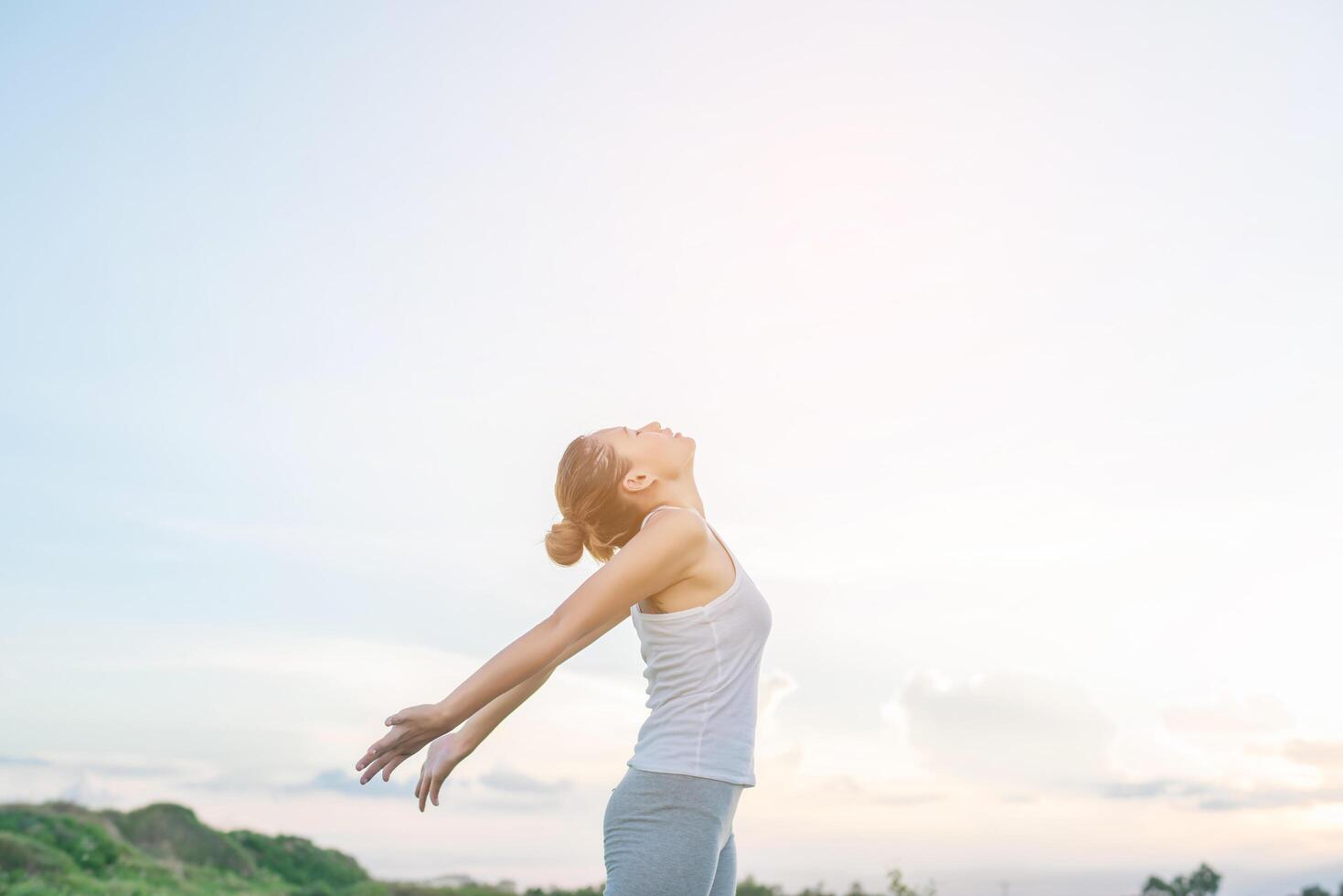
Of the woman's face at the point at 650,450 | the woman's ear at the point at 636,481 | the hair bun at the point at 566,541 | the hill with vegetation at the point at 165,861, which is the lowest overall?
the hill with vegetation at the point at 165,861

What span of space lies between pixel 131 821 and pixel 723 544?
15.3m

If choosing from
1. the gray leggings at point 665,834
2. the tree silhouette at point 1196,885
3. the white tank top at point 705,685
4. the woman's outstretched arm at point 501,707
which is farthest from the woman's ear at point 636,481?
the tree silhouette at point 1196,885

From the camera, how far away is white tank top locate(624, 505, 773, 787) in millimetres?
3359

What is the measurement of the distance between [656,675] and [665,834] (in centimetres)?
48

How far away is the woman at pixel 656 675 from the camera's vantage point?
3178 mm

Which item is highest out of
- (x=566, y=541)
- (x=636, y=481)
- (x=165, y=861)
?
(x=636, y=481)

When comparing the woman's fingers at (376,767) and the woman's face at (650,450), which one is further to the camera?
the woman's face at (650,450)

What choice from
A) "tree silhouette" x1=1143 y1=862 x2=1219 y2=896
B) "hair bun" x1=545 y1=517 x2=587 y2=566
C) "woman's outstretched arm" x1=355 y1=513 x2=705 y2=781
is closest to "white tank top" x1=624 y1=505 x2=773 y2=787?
"woman's outstretched arm" x1=355 y1=513 x2=705 y2=781

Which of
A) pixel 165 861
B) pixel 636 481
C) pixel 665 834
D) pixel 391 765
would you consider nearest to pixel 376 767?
pixel 391 765

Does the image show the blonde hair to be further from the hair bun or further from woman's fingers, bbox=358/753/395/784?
woman's fingers, bbox=358/753/395/784

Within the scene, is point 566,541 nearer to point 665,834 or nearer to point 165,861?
point 665,834

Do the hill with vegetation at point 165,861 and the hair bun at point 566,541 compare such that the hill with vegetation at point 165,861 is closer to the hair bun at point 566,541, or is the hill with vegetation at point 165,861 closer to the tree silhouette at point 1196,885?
the tree silhouette at point 1196,885

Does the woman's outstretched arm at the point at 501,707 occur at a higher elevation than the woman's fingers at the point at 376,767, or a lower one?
higher

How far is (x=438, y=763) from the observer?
3.47 m
